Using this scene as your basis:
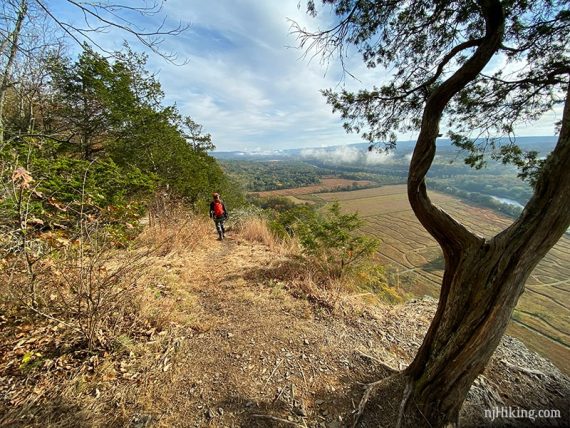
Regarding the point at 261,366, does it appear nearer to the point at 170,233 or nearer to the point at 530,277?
the point at 170,233

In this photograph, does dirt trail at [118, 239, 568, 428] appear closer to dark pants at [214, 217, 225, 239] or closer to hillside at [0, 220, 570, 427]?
hillside at [0, 220, 570, 427]

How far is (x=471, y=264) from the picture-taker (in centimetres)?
154

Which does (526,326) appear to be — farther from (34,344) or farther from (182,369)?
(34,344)

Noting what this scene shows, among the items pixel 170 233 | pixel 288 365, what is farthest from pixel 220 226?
pixel 288 365

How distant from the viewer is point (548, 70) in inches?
84.9

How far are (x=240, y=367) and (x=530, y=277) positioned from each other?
16.9m

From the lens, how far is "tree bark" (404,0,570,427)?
132cm

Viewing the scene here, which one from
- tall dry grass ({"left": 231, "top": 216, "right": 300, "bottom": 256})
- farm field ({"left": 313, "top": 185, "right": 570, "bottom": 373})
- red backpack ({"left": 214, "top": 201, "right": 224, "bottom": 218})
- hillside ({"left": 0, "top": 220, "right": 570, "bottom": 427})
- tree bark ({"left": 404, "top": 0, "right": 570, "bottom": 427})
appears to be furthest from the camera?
farm field ({"left": 313, "top": 185, "right": 570, "bottom": 373})

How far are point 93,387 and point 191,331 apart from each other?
96 cm

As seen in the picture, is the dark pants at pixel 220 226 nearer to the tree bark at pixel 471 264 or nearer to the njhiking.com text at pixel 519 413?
the tree bark at pixel 471 264

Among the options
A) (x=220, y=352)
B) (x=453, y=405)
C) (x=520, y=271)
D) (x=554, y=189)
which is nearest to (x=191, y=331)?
(x=220, y=352)

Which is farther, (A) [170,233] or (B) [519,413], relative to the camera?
(A) [170,233]

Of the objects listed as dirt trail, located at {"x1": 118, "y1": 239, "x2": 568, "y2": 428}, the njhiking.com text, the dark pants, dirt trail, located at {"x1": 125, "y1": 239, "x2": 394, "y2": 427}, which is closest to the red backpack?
the dark pants

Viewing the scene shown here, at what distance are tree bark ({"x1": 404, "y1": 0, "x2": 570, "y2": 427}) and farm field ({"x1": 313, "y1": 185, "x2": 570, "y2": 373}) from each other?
0.83m
